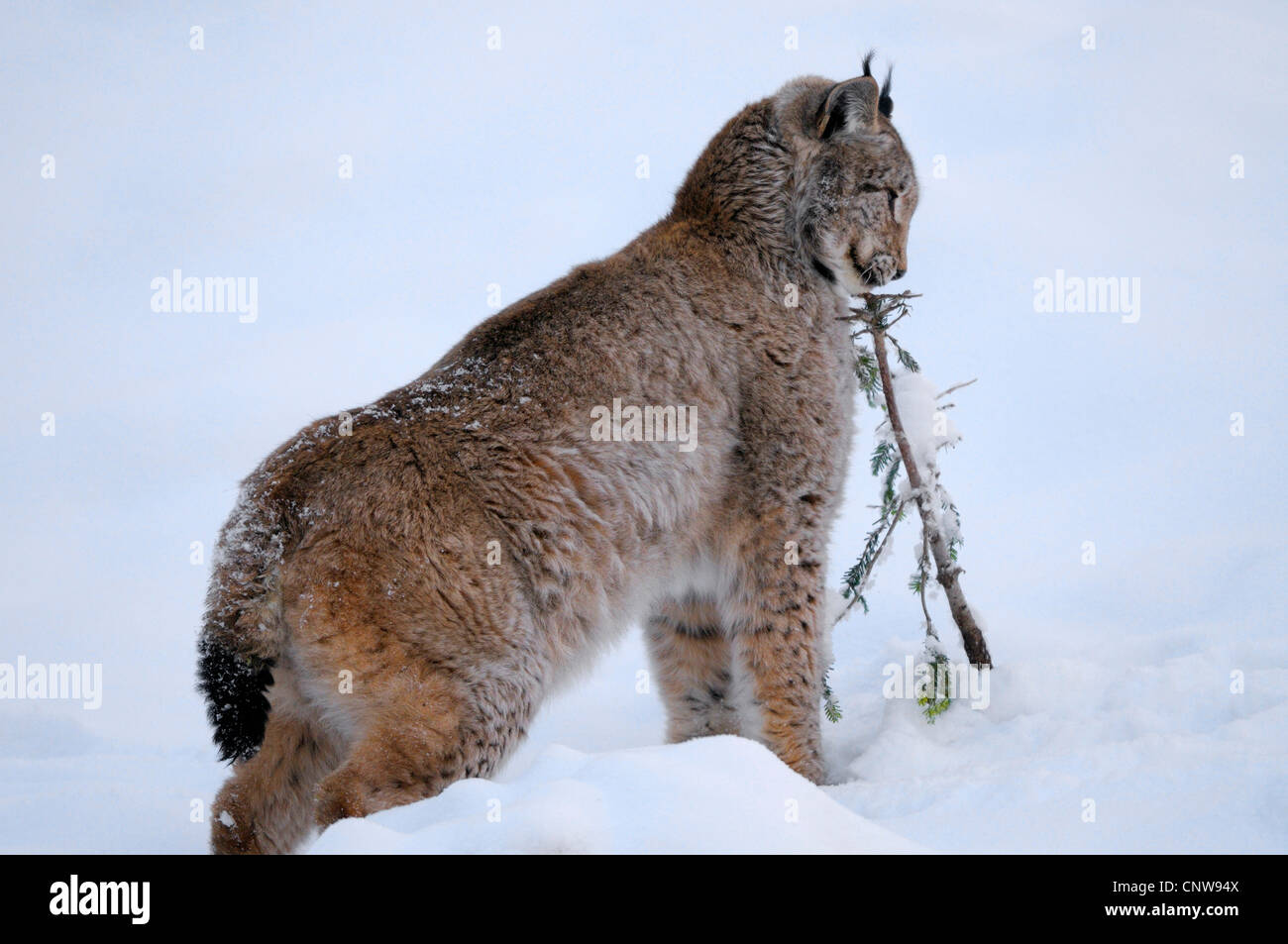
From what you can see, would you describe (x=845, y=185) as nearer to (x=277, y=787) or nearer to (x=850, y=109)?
(x=850, y=109)

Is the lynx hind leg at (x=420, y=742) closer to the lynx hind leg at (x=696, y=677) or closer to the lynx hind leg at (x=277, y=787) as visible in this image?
the lynx hind leg at (x=277, y=787)

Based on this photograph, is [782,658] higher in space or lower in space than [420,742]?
higher

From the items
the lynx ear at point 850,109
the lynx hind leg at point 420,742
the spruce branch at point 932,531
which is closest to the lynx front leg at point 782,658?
the spruce branch at point 932,531

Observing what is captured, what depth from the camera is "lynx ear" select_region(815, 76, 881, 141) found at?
584 cm

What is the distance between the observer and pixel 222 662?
3.99 m

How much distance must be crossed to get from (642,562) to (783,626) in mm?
870

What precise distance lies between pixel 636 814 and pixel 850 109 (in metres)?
4.15

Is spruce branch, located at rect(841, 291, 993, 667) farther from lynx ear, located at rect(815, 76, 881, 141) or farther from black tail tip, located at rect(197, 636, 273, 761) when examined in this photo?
black tail tip, located at rect(197, 636, 273, 761)

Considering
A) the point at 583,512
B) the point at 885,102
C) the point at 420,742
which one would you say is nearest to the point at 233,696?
the point at 420,742

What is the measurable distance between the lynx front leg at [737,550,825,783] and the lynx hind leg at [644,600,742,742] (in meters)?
0.57

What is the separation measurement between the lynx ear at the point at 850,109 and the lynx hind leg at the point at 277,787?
393cm

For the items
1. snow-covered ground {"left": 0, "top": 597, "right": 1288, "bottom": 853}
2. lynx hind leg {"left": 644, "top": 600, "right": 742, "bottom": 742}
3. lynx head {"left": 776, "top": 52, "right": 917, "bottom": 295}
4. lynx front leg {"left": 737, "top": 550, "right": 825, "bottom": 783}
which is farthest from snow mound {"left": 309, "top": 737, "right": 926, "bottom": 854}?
lynx head {"left": 776, "top": 52, "right": 917, "bottom": 295}

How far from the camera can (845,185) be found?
19.3 ft
